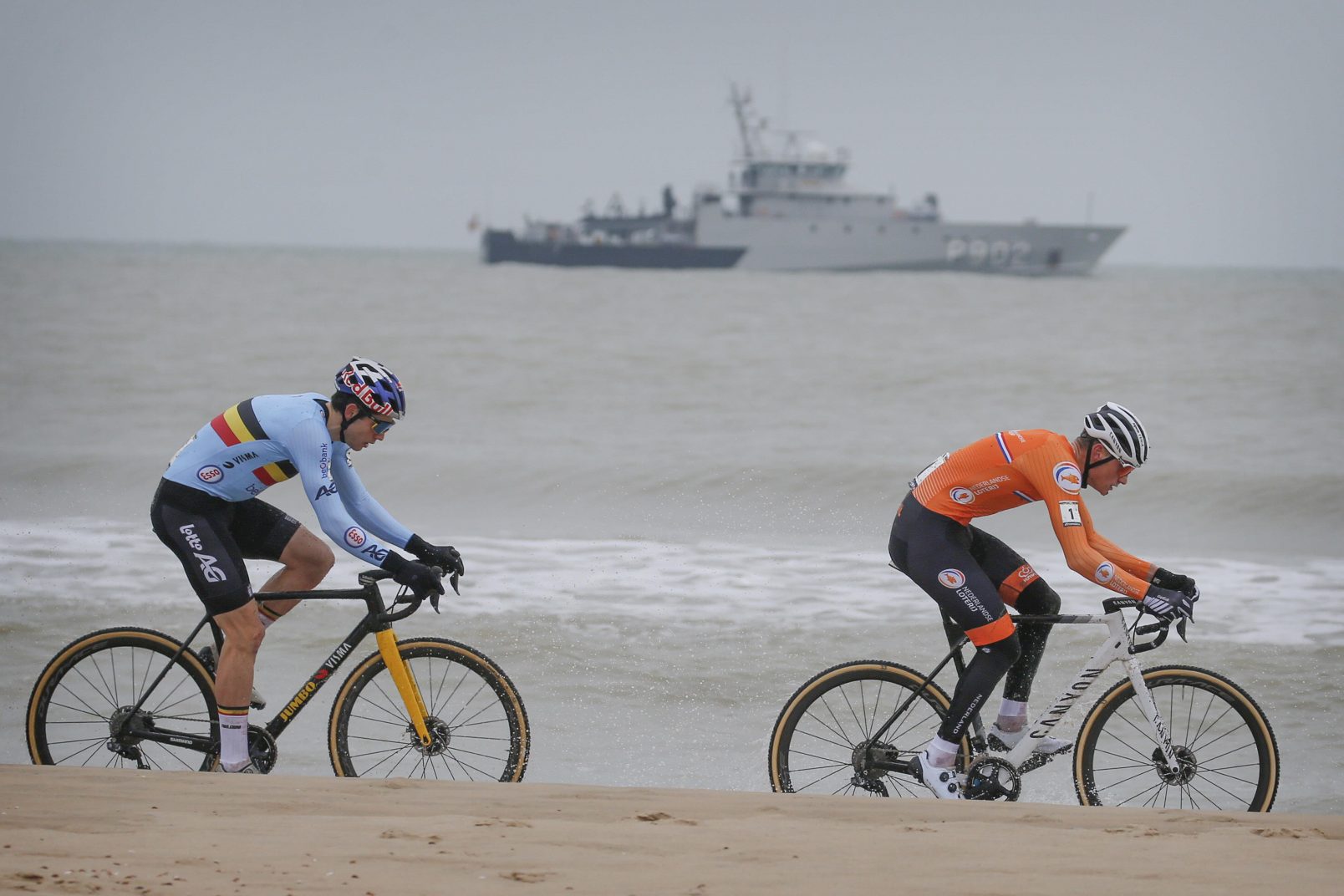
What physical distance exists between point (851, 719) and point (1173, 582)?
4.48 ft

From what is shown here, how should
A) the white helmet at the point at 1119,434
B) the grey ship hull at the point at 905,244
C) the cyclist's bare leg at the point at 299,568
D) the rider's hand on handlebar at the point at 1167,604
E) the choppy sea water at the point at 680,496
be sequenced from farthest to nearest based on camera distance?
the grey ship hull at the point at 905,244, the choppy sea water at the point at 680,496, the cyclist's bare leg at the point at 299,568, the white helmet at the point at 1119,434, the rider's hand on handlebar at the point at 1167,604

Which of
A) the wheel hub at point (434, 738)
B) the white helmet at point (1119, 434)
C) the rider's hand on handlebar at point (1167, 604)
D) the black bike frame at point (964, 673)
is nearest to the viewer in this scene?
the rider's hand on handlebar at point (1167, 604)

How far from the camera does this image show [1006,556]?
527 centimetres

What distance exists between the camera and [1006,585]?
527cm

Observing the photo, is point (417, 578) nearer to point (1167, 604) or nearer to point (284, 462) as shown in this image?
point (284, 462)

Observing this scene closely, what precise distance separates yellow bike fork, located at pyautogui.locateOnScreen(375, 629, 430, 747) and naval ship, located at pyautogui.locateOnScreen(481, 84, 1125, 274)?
89.7 m

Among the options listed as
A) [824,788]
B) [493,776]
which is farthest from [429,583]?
[824,788]

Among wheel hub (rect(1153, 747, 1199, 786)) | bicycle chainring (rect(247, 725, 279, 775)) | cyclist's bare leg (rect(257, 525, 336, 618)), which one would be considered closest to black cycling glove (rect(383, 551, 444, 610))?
cyclist's bare leg (rect(257, 525, 336, 618))

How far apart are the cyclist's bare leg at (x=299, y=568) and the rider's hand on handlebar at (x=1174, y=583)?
3.25 m

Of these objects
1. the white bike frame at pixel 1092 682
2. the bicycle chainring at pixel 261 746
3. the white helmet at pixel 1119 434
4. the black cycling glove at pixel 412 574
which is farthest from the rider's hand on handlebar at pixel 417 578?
the white helmet at pixel 1119 434

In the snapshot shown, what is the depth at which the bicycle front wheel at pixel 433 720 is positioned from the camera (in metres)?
5.19

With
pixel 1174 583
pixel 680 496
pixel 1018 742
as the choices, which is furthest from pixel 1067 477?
pixel 680 496

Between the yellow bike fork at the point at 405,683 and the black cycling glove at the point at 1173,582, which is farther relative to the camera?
the yellow bike fork at the point at 405,683

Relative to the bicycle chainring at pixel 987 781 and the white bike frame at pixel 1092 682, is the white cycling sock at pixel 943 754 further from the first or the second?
the white bike frame at pixel 1092 682
